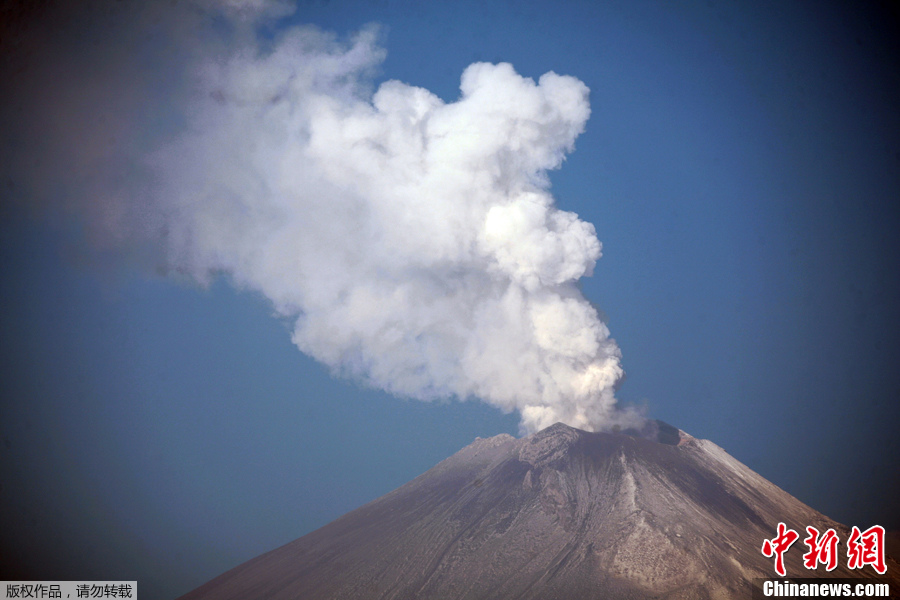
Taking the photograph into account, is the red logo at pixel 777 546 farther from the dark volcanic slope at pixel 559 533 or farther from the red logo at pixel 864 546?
the red logo at pixel 864 546

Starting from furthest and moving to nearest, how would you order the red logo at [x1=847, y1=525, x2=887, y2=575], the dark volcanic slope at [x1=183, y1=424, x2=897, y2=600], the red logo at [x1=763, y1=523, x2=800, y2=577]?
the dark volcanic slope at [x1=183, y1=424, x2=897, y2=600]
the red logo at [x1=763, y1=523, x2=800, y2=577]
the red logo at [x1=847, y1=525, x2=887, y2=575]

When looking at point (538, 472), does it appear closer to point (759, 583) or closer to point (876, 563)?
point (759, 583)

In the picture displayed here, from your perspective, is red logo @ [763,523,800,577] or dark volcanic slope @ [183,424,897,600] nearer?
red logo @ [763,523,800,577]

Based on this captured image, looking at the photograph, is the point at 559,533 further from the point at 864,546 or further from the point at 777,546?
the point at 864,546

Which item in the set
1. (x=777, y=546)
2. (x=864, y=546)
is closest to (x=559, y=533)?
(x=777, y=546)

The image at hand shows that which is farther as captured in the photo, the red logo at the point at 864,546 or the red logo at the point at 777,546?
the red logo at the point at 777,546

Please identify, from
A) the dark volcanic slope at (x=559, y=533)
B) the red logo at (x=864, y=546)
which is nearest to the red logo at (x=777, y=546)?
the dark volcanic slope at (x=559, y=533)

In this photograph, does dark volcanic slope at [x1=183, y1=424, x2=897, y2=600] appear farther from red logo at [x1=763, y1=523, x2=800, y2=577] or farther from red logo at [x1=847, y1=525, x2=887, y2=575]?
A: red logo at [x1=847, y1=525, x2=887, y2=575]

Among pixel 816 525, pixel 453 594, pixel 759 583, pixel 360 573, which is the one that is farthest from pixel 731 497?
pixel 360 573

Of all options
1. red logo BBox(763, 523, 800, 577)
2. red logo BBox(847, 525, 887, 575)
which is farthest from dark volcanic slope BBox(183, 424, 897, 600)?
red logo BBox(847, 525, 887, 575)

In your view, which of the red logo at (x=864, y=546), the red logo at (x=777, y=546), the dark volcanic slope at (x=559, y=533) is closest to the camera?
the red logo at (x=864, y=546)
